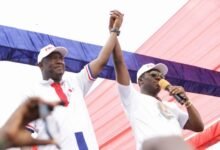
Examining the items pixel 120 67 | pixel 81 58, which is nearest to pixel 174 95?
pixel 120 67

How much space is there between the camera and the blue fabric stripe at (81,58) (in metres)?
2.53

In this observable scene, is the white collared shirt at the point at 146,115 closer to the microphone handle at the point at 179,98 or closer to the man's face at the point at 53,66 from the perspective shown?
the microphone handle at the point at 179,98

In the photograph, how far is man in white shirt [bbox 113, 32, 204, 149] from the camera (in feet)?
5.76

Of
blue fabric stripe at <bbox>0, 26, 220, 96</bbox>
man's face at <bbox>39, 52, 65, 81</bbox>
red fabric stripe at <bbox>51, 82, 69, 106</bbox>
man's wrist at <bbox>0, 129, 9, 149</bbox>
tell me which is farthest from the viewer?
blue fabric stripe at <bbox>0, 26, 220, 96</bbox>

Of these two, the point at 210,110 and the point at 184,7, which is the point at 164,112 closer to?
the point at 184,7

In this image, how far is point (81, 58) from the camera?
281cm

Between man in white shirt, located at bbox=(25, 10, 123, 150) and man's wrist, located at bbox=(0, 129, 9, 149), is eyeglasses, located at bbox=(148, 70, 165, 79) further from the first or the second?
man's wrist, located at bbox=(0, 129, 9, 149)

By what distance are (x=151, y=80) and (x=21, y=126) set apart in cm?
176

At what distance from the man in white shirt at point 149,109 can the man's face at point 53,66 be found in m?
0.29

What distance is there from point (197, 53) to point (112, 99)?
1130 millimetres

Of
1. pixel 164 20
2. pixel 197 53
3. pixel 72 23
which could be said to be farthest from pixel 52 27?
pixel 197 53

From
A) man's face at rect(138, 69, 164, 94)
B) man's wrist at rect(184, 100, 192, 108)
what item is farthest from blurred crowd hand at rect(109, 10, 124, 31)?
man's wrist at rect(184, 100, 192, 108)

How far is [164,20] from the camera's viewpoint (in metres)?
3.85

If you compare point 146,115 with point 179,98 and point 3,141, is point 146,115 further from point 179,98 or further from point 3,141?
point 3,141
